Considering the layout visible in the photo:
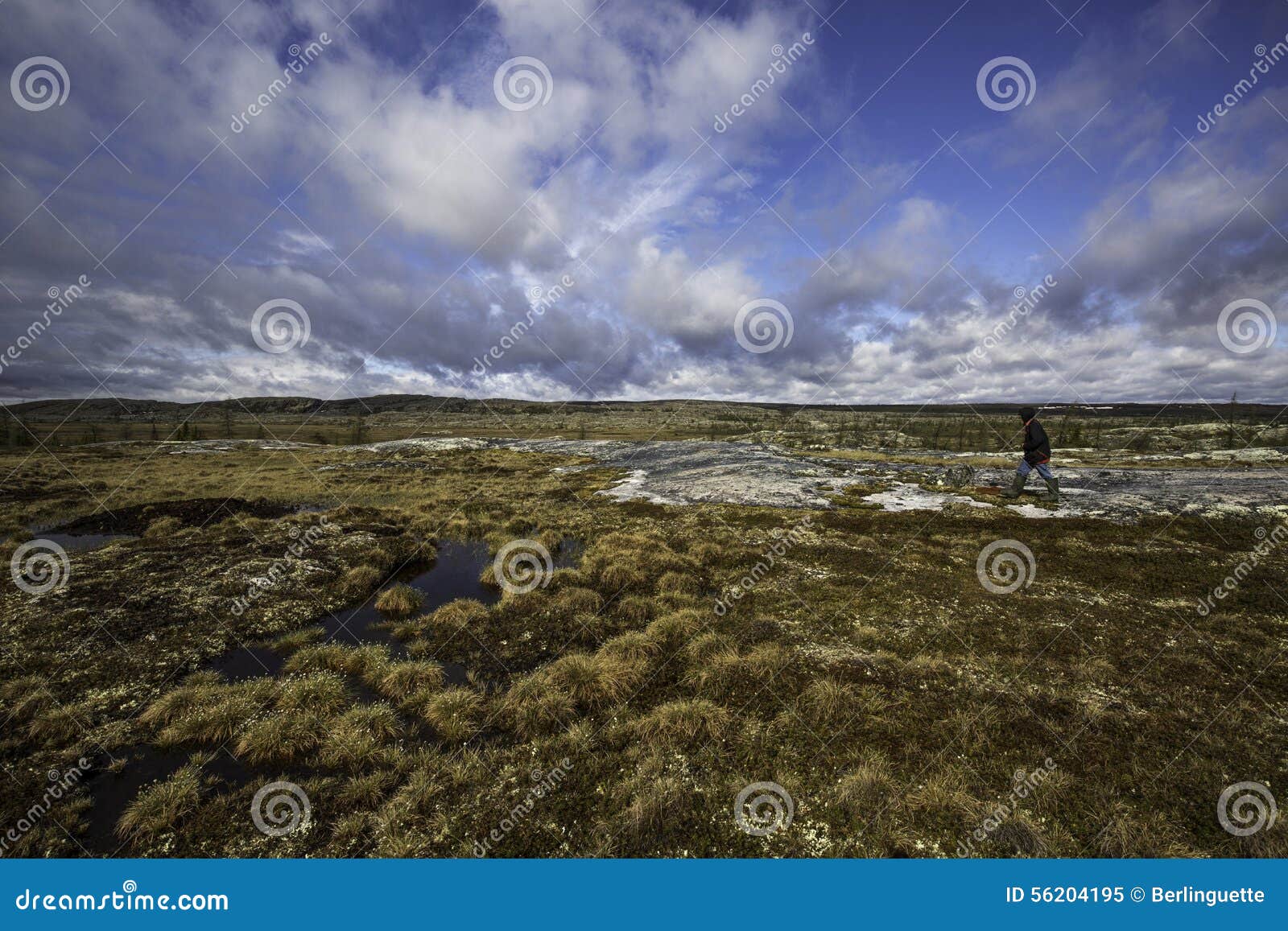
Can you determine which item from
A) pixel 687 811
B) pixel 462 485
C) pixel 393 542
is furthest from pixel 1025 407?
pixel 462 485

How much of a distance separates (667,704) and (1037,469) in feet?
78.2

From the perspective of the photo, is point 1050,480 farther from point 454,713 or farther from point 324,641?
point 324,641

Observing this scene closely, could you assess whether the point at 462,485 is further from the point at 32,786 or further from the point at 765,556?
the point at 32,786

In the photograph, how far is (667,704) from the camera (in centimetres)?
800

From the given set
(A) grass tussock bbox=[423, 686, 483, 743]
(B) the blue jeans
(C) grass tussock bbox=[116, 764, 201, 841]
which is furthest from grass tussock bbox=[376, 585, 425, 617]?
(B) the blue jeans

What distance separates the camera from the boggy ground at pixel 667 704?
5.77 metres

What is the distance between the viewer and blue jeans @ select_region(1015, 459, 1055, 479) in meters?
21.4

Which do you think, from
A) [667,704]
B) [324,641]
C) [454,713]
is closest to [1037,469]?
[667,704]

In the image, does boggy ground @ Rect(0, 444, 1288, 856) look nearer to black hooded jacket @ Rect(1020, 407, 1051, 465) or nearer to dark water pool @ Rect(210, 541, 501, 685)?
dark water pool @ Rect(210, 541, 501, 685)

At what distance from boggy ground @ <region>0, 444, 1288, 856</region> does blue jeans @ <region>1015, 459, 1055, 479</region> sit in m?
5.18

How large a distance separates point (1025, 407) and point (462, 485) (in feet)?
111

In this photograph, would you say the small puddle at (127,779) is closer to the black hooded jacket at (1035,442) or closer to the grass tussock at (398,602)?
the grass tussock at (398,602)

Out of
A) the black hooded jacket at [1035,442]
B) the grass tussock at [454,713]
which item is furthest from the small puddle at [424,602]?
the black hooded jacket at [1035,442]

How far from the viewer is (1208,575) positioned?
12992 mm
